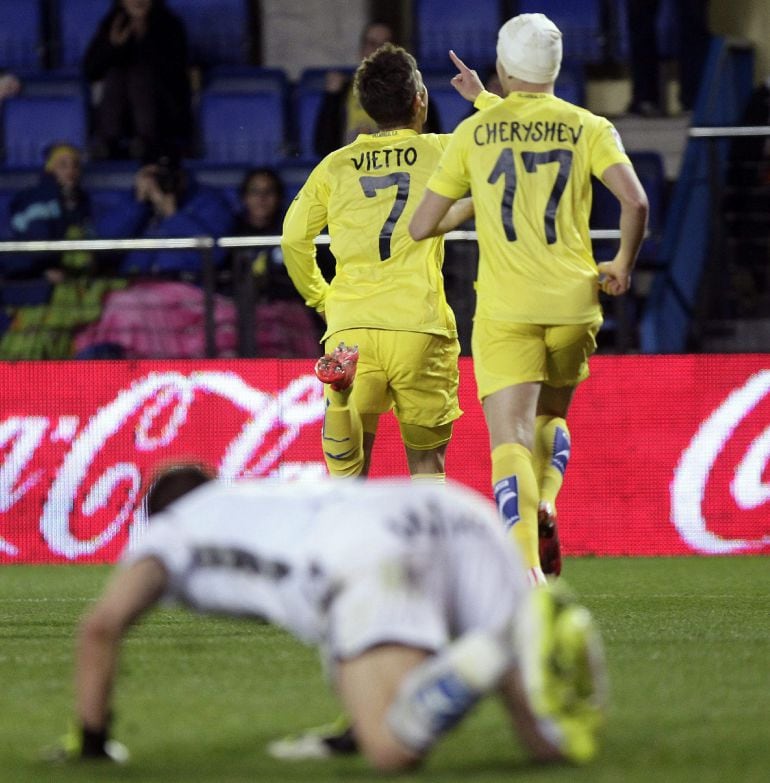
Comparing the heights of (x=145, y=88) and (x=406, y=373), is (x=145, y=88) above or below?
above

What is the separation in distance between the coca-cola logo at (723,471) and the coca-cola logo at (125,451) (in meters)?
2.25

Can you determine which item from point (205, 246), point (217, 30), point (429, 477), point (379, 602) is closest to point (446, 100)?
point (217, 30)

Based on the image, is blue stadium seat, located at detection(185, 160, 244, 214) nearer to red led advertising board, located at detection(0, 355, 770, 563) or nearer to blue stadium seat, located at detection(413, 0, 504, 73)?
blue stadium seat, located at detection(413, 0, 504, 73)

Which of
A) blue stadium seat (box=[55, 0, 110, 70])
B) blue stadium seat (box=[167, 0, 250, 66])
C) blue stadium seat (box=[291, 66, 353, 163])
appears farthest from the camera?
blue stadium seat (box=[55, 0, 110, 70])

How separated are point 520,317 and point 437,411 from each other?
2.89 ft

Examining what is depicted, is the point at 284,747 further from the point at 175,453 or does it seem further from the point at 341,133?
the point at 341,133

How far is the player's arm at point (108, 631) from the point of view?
3584 mm

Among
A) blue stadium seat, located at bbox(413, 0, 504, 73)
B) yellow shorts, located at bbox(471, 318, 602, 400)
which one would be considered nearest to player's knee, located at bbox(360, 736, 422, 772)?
yellow shorts, located at bbox(471, 318, 602, 400)

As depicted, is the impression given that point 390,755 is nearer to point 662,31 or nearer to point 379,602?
point 379,602

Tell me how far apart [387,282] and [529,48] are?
1.09 metres

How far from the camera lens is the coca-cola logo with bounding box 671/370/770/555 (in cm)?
1023

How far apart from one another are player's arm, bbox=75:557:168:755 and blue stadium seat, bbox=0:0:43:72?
11.6 m

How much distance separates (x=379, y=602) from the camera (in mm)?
3465

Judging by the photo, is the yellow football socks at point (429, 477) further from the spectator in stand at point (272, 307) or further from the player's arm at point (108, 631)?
the spectator in stand at point (272, 307)
